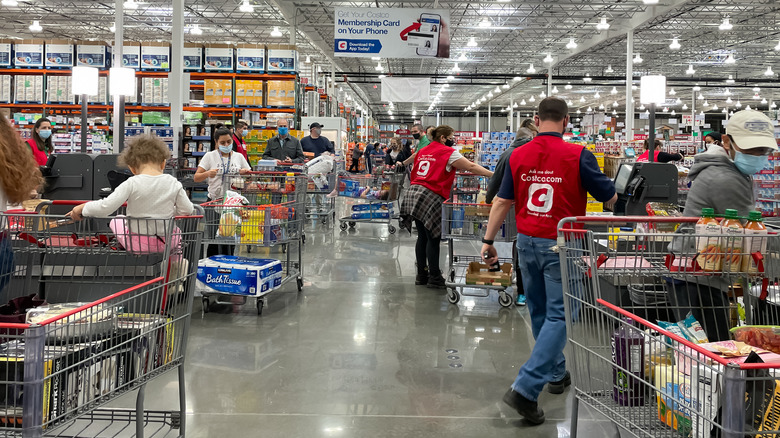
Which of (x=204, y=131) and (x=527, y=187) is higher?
(x=204, y=131)

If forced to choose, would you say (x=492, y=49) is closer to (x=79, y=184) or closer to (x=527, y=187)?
(x=79, y=184)

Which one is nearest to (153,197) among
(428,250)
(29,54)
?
(428,250)

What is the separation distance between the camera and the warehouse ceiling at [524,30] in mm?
21297

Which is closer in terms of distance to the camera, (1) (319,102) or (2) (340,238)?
(2) (340,238)

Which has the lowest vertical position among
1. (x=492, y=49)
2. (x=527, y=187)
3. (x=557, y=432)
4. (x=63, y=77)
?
(x=557, y=432)

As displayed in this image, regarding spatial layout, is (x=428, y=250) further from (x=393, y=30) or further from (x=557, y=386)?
(x=393, y=30)

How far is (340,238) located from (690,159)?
850 centimetres

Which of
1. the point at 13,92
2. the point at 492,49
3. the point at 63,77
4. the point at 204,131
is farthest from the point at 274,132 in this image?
the point at 492,49

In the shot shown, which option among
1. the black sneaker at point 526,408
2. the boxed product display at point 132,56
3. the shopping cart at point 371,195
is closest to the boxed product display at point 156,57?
the boxed product display at point 132,56

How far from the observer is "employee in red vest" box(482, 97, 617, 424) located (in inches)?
139

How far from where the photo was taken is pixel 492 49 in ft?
97.6

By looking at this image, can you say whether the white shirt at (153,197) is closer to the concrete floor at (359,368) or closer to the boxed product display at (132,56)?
the concrete floor at (359,368)

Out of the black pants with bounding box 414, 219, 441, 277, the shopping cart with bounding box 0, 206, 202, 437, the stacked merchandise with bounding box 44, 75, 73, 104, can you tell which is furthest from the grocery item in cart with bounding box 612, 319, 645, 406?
the stacked merchandise with bounding box 44, 75, 73, 104

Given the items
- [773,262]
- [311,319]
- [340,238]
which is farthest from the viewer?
[340,238]
